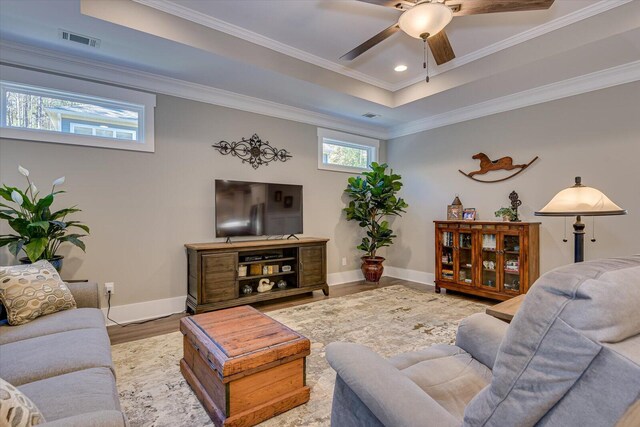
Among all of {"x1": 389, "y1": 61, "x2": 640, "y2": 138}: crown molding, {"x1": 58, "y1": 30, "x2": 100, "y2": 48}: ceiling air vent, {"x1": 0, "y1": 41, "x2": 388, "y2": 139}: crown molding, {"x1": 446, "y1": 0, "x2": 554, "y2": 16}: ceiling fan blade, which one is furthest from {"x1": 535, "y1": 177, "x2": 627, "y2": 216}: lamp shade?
{"x1": 58, "y1": 30, "x2": 100, "y2": 48}: ceiling air vent

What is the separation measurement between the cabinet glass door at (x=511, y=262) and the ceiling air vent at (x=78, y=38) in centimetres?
486

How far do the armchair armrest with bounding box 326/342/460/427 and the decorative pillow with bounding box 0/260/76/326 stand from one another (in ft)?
6.70

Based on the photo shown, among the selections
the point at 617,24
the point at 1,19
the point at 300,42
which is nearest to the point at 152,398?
the point at 1,19

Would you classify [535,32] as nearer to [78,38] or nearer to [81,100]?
[78,38]

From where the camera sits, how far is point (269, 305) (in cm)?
396

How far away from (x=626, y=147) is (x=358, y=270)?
3.79 metres

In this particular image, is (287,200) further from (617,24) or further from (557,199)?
(617,24)

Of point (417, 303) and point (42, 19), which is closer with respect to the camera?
point (42, 19)

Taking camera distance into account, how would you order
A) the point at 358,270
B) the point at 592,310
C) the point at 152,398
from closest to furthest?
the point at 592,310, the point at 152,398, the point at 358,270

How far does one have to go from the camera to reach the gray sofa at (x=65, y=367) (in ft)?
3.63

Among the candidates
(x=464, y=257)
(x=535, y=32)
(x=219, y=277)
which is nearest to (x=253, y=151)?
(x=219, y=277)

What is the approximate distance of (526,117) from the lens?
4.13 meters

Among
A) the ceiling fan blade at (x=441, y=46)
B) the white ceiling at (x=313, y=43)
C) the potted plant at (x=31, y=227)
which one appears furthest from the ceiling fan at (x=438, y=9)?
the potted plant at (x=31, y=227)

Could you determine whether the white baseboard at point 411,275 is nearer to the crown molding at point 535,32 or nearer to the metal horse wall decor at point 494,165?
the metal horse wall decor at point 494,165
